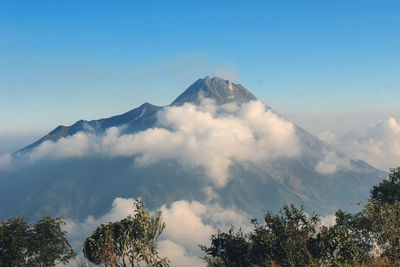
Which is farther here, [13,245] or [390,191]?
[390,191]

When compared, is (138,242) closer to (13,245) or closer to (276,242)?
(13,245)

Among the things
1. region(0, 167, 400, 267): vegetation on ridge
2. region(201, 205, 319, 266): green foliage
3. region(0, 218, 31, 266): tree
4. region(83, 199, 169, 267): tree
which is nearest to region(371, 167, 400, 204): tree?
region(0, 167, 400, 267): vegetation on ridge

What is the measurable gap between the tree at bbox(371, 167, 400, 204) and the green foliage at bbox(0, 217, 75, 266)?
56537 millimetres

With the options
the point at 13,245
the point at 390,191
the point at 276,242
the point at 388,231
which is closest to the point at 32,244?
the point at 13,245

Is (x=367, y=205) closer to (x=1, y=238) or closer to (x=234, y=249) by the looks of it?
(x=234, y=249)

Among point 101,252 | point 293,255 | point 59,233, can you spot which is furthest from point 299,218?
point 59,233

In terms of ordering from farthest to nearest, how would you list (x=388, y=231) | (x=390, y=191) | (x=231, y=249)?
1. (x=390, y=191)
2. (x=231, y=249)
3. (x=388, y=231)

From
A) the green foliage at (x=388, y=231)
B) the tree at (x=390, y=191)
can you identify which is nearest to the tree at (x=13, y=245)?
the green foliage at (x=388, y=231)

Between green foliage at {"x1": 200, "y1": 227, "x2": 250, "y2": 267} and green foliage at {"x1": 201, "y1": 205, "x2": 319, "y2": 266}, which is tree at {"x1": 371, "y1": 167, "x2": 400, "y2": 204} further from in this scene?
green foliage at {"x1": 201, "y1": 205, "x2": 319, "y2": 266}

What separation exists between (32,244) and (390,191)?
61.6 m

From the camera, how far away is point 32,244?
38.2 m

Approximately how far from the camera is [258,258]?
3372cm

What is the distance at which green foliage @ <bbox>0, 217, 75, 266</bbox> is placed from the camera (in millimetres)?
37125

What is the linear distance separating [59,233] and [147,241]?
11.6 m
